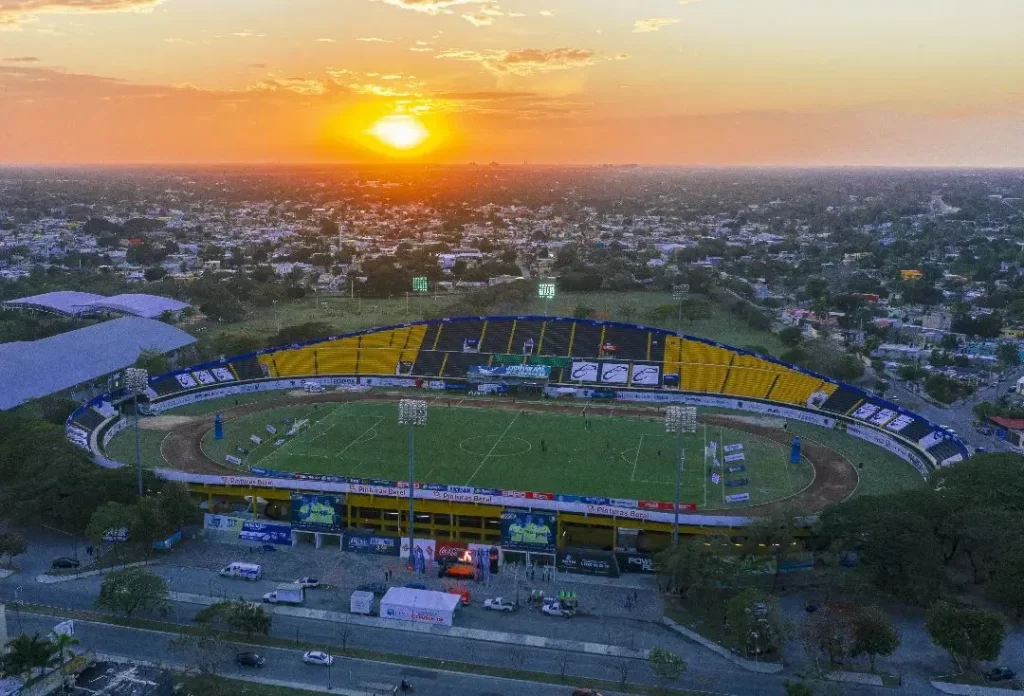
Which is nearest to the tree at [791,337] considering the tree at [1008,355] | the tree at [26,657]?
the tree at [1008,355]

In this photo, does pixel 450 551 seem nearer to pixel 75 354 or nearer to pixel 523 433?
pixel 523 433

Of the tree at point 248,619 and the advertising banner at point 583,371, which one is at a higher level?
the advertising banner at point 583,371

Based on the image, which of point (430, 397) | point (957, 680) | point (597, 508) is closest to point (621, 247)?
point (430, 397)

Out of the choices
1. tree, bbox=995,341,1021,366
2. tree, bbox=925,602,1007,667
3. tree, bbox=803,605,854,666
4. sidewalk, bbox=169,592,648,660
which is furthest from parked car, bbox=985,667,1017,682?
tree, bbox=995,341,1021,366

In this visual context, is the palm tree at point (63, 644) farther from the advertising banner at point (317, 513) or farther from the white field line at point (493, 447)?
the white field line at point (493, 447)

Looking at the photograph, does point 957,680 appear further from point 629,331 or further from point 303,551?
point 629,331

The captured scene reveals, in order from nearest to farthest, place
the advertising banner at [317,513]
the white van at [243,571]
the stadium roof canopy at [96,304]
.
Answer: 1. the white van at [243,571]
2. the advertising banner at [317,513]
3. the stadium roof canopy at [96,304]
